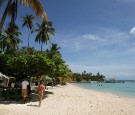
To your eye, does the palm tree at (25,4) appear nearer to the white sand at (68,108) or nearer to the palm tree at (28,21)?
the white sand at (68,108)

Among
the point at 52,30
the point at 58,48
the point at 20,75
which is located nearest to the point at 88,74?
the point at 58,48

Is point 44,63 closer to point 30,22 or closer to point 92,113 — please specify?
point 92,113

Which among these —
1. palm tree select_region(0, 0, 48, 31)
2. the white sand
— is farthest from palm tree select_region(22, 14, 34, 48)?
palm tree select_region(0, 0, 48, 31)

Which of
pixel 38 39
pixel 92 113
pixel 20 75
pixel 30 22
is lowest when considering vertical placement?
pixel 92 113

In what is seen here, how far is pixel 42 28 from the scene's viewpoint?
55.3m

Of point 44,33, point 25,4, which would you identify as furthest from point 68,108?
point 44,33

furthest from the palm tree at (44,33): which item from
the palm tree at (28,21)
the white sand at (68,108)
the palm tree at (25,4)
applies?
the palm tree at (25,4)

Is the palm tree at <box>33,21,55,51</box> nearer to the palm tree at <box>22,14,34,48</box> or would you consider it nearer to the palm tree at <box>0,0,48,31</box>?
the palm tree at <box>22,14,34,48</box>

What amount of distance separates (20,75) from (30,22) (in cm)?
3169

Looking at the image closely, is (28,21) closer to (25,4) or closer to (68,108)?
(68,108)

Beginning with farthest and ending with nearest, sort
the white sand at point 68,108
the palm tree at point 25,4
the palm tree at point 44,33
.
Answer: the palm tree at point 44,33 < the white sand at point 68,108 < the palm tree at point 25,4

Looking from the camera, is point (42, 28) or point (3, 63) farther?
point (42, 28)

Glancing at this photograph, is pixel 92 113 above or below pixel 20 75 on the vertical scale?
below

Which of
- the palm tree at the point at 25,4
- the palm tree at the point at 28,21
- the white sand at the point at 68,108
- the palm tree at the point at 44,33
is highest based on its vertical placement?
the palm tree at the point at 28,21
